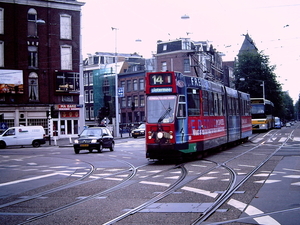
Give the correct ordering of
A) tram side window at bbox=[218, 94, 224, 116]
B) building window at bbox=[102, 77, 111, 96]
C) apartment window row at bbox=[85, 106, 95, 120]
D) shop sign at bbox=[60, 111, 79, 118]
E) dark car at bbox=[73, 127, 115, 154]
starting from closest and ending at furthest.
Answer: tram side window at bbox=[218, 94, 224, 116], dark car at bbox=[73, 127, 115, 154], shop sign at bbox=[60, 111, 79, 118], building window at bbox=[102, 77, 111, 96], apartment window row at bbox=[85, 106, 95, 120]

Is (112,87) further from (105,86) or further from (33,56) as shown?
(33,56)

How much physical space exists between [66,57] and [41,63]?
293cm

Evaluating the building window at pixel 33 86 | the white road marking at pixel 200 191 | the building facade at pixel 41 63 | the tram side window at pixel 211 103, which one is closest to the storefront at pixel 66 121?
the building facade at pixel 41 63

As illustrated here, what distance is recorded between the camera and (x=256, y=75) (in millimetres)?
71750

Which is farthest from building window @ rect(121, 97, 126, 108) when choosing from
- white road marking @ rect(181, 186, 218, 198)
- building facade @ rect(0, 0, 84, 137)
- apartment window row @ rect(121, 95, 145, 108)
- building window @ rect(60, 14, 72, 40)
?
white road marking @ rect(181, 186, 218, 198)

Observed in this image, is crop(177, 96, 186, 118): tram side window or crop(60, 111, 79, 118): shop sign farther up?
crop(60, 111, 79, 118): shop sign

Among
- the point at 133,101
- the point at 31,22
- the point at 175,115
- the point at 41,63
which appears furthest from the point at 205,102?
the point at 133,101

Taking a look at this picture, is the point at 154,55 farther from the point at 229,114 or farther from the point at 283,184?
the point at 283,184

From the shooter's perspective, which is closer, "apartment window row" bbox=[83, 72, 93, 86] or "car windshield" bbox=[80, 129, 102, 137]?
"car windshield" bbox=[80, 129, 102, 137]

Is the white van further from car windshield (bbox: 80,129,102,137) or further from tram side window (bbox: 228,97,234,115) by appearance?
tram side window (bbox: 228,97,234,115)

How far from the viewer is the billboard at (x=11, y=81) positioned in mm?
44969

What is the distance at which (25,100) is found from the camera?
46.6 meters

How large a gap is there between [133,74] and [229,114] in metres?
52.1

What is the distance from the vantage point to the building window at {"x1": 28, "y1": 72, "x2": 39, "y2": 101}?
47125 millimetres
